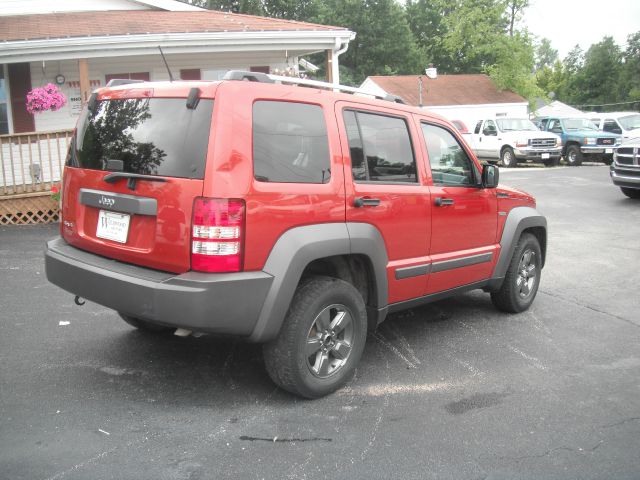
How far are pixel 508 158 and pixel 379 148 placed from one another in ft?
66.6

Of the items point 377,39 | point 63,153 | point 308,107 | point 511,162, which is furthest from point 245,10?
point 308,107

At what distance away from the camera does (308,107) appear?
12.4ft

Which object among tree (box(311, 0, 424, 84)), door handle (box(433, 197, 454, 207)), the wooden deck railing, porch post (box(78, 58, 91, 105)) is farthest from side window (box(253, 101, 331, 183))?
tree (box(311, 0, 424, 84))

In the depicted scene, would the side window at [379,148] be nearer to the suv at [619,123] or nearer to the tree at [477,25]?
the suv at [619,123]

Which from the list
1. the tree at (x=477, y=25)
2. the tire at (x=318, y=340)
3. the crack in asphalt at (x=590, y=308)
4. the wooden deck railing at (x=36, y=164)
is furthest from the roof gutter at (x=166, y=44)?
the tree at (x=477, y=25)

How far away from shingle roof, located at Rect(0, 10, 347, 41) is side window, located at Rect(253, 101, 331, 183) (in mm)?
10457

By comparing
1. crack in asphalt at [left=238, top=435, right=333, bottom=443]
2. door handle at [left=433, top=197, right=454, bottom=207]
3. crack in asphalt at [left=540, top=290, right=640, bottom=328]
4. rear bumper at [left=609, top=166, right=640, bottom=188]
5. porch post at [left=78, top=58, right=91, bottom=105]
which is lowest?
crack in asphalt at [left=540, top=290, right=640, bottom=328]

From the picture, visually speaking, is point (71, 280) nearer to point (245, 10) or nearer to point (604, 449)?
point (604, 449)

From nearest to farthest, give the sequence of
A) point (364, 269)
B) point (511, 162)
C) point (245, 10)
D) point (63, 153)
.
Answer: point (364, 269) < point (63, 153) < point (511, 162) < point (245, 10)

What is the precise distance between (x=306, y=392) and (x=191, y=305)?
975 mm

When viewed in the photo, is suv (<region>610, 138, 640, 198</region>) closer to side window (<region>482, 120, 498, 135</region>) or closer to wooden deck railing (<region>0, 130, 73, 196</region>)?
side window (<region>482, 120, 498, 135</region>)

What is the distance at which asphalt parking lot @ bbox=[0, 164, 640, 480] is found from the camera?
3.08 metres

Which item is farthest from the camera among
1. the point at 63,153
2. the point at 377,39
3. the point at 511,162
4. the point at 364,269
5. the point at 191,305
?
the point at 377,39

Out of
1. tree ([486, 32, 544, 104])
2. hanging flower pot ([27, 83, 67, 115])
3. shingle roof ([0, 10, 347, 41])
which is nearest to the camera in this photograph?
hanging flower pot ([27, 83, 67, 115])
